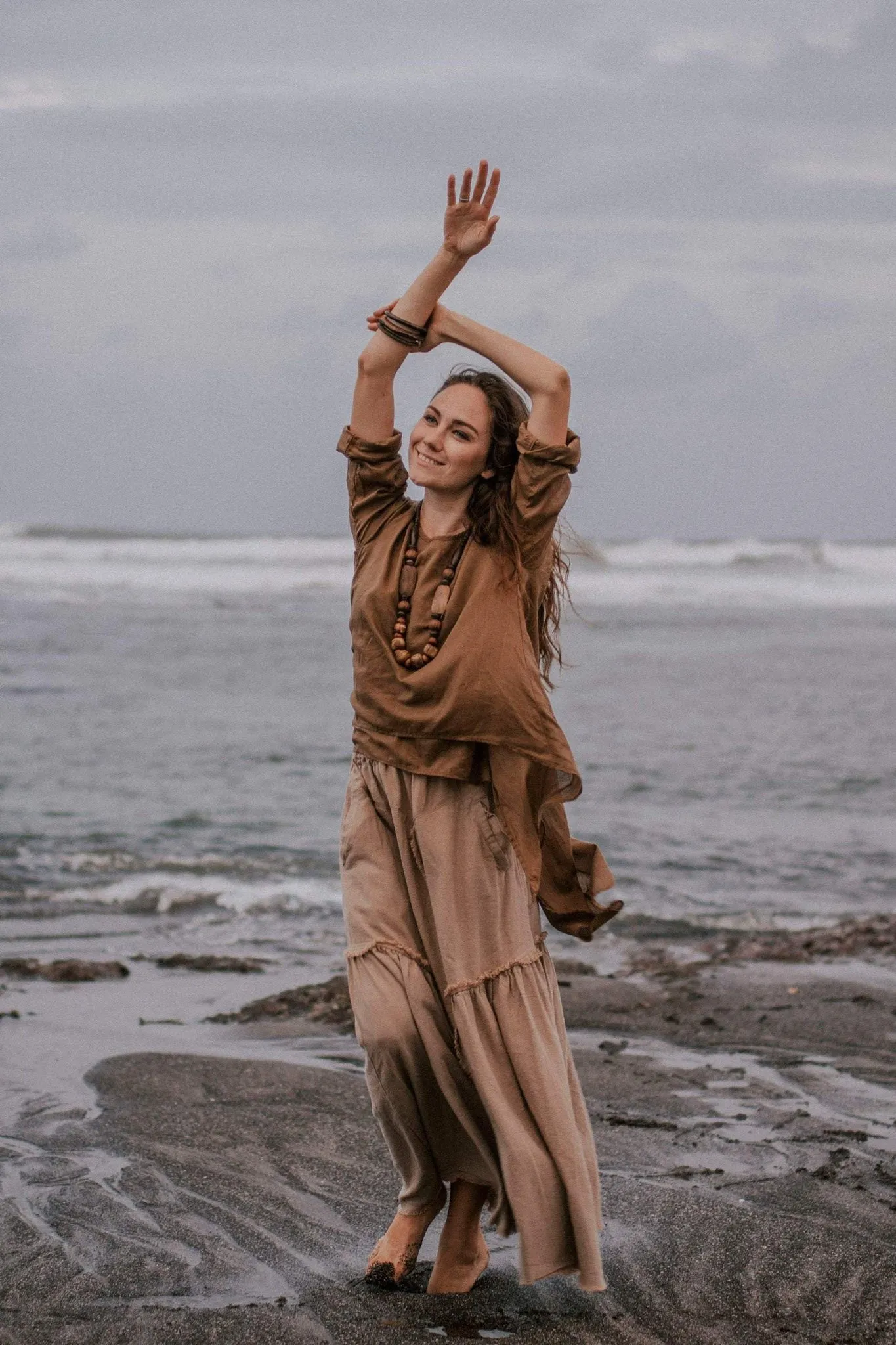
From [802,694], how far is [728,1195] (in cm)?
1461

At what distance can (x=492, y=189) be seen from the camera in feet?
12.3

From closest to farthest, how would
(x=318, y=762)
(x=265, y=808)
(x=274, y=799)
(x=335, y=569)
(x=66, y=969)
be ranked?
(x=66, y=969), (x=265, y=808), (x=274, y=799), (x=318, y=762), (x=335, y=569)

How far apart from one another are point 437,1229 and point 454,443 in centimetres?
210

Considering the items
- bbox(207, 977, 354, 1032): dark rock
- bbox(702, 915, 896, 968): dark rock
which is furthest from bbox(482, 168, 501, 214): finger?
bbox(702, 915, 896, 968): dark rock

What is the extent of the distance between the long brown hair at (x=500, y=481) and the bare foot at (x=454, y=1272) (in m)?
1.36

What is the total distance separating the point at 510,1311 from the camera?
12.2 ft

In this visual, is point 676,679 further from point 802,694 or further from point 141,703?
point 141,703

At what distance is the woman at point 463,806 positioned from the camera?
366 cm

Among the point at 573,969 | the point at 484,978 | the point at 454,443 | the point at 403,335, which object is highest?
the point at 403,335

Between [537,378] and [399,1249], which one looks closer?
[537,378]

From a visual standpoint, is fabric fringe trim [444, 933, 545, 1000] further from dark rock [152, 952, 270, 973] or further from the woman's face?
dark rock [152, 952, 270, 973]

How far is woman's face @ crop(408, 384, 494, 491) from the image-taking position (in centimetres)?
380

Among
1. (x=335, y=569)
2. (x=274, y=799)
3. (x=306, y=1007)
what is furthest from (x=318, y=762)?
(x=335, y=569)

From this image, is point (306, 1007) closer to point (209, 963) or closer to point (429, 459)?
point (209, 963)
